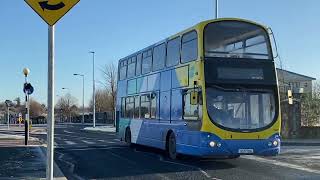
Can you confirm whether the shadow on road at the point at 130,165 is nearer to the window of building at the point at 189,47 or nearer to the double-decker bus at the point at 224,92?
the double-decker bus at the point at 224,92

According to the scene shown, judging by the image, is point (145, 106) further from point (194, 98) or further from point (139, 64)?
point (194, 98)

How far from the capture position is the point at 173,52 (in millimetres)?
18703

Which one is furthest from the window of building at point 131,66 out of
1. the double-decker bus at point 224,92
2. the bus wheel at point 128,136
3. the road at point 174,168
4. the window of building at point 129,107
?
the double-decker bus at point 224,92

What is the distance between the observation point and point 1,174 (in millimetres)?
13727

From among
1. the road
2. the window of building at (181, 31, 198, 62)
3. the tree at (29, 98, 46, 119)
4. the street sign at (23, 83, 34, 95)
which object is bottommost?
the road

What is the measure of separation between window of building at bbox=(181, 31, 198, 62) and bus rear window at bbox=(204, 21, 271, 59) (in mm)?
466

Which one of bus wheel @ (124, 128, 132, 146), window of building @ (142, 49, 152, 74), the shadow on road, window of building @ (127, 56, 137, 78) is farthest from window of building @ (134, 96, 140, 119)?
the shadow on road

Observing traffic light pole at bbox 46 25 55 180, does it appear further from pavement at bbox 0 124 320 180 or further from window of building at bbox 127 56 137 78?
window of building at bbox 127 56 137 78

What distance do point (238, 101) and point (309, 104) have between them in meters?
24.2

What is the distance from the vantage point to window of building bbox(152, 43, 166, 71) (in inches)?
779

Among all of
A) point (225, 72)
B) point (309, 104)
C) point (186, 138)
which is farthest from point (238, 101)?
point (309, 104)

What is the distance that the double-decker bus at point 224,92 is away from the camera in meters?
15.5

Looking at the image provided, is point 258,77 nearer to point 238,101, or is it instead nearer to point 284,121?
point 238,101

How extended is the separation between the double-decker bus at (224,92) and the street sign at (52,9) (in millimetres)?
8265
